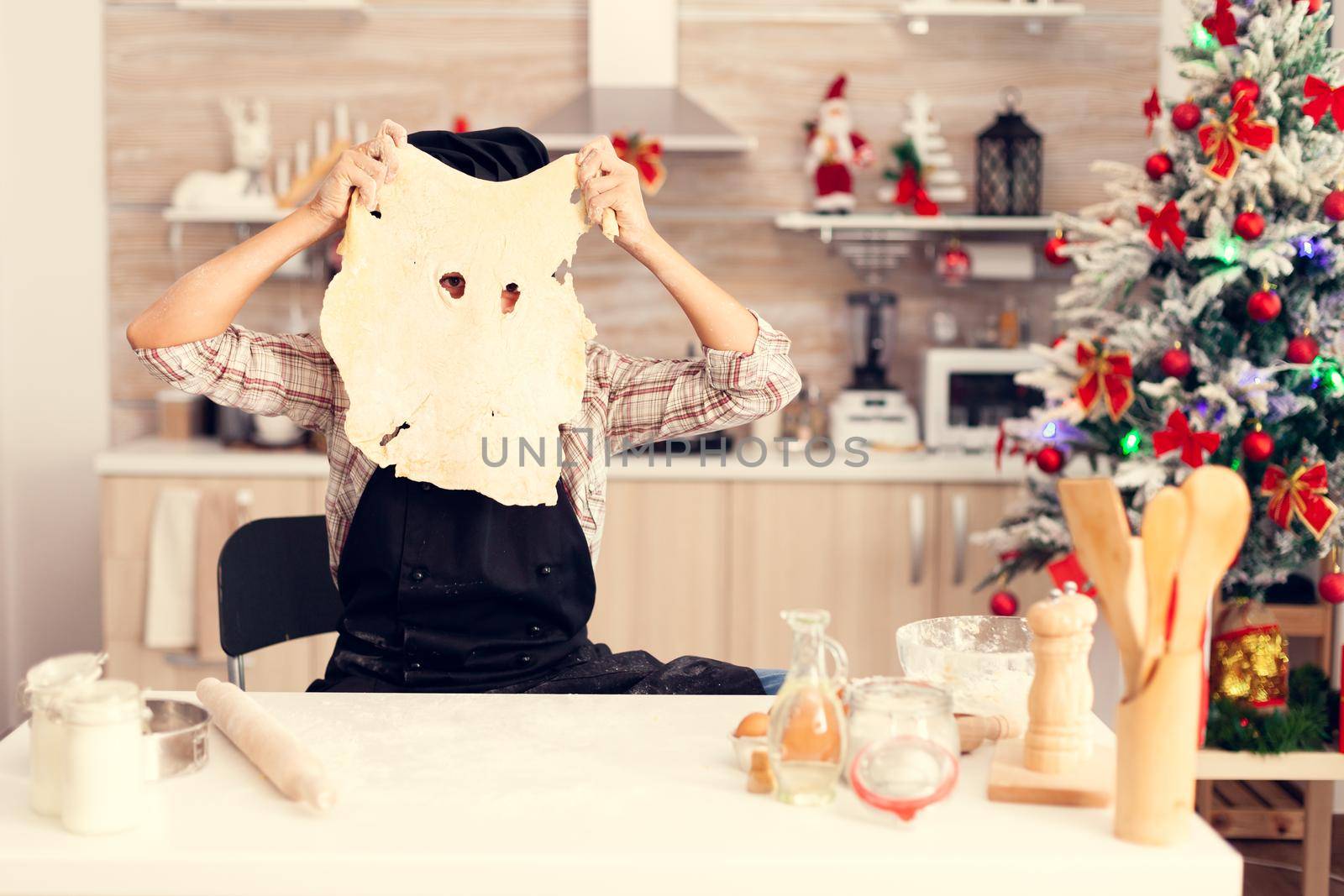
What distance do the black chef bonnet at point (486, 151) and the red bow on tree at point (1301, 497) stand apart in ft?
5.37

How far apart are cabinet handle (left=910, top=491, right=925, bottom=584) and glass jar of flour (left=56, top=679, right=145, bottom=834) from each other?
2.44m

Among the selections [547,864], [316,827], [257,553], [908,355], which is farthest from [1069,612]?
[908,355]

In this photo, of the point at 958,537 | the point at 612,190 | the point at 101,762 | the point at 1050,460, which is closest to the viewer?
the point at 101,762

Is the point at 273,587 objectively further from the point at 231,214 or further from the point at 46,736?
the point at 231,214

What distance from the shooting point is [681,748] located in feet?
4.20

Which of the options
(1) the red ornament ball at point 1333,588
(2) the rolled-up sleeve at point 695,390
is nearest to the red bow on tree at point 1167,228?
(1) the red ornament ball at point 1333,588

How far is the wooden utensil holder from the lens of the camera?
1.05 m

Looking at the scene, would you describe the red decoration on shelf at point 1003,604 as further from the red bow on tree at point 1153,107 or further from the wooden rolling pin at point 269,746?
the wooden rolling pin at point 269,746

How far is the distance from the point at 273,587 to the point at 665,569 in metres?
1.44

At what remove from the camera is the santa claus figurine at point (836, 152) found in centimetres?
359

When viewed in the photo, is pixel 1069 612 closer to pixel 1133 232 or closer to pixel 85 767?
pixel 85 767

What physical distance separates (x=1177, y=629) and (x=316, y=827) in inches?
29.0

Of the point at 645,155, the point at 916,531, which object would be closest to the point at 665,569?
the point at 916,531

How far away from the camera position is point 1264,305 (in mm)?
2539
